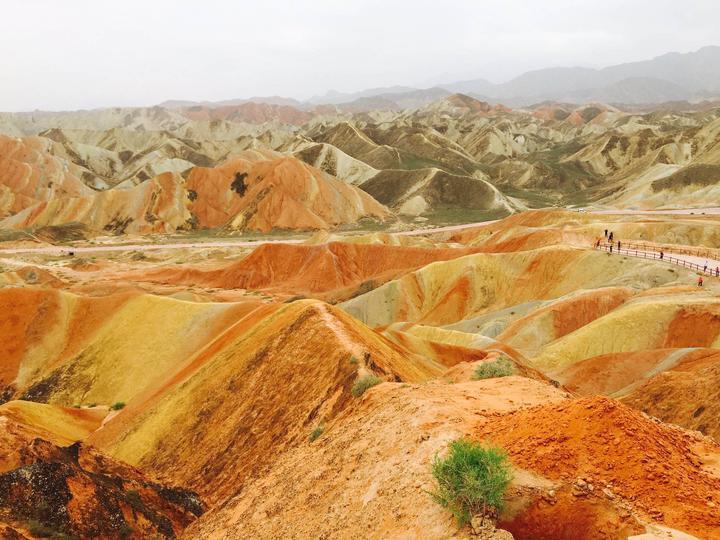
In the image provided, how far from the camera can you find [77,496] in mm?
14344

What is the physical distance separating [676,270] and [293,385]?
3592 cm

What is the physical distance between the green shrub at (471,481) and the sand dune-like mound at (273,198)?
9862 centimetres

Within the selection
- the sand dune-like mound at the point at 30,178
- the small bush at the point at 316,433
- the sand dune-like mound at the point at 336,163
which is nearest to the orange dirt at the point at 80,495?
the small bush at the point at 316,433

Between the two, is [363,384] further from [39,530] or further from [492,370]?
[39,530]

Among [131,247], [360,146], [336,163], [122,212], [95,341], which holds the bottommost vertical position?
[131,247]

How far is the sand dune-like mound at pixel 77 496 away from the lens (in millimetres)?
13469

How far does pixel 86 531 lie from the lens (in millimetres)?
13797

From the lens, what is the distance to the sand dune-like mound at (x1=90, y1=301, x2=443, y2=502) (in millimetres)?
17750

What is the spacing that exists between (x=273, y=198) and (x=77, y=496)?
97.7 m

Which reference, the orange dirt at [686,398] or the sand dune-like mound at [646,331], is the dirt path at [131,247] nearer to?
the sand dune-like mound at [646,331]

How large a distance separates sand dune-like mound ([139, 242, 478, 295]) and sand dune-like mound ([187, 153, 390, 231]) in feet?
117

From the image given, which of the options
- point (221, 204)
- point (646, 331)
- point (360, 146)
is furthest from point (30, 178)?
point (646, 331)

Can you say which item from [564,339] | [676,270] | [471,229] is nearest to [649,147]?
[471,229]

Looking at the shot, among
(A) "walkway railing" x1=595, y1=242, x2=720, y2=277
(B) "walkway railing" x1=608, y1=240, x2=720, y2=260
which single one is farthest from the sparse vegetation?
(B) "walkway railing" x1=608, y1=240, x2=720, y2=260
